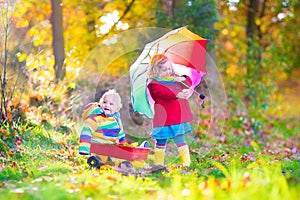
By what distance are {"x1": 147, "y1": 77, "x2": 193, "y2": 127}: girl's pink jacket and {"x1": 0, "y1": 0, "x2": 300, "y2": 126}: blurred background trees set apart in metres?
1.77

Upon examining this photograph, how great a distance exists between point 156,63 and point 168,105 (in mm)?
459

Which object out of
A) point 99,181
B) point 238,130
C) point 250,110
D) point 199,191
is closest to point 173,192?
point 199,191

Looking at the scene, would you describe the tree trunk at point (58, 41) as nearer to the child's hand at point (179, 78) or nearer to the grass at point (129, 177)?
the grass at point (129, 177)

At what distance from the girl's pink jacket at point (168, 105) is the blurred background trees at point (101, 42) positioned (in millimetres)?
1771

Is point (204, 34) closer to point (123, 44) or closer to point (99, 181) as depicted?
point (123, 44)

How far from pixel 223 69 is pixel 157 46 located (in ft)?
14.8

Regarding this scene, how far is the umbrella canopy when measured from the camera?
5.74 m

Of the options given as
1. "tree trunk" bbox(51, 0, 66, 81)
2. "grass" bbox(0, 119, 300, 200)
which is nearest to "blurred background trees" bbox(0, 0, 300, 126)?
"tree trunk" bbox(51, 0, 66, 81)

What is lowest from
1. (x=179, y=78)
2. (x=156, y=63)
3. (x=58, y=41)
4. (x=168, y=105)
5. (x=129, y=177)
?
(x=129, y=177)

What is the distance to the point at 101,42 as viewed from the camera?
8.77 metres

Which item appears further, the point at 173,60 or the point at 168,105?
the point at 173,60

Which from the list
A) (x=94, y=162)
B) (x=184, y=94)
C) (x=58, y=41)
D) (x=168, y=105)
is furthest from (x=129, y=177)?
(x=58, y=41)

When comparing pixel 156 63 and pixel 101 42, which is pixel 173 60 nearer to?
pixel 156 63

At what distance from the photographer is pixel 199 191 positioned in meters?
3.88
